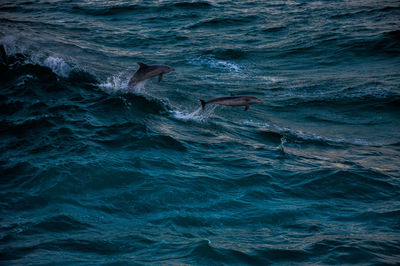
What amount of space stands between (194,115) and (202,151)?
95.2 inches

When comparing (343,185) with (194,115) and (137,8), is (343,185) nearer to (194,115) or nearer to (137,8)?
(194,115)

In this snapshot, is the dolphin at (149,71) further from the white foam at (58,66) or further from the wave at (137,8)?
→ the wave at (137,8)

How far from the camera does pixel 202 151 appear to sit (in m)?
9.95

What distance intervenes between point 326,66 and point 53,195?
12790mm

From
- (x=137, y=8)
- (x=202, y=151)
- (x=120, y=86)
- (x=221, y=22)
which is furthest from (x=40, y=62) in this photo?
(x=137, y=8)

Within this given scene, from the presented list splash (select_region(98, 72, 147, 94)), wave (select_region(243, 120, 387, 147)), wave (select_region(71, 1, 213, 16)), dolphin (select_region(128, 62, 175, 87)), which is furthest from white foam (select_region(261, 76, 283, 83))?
wave (select_region(71, 1, 213, 16))

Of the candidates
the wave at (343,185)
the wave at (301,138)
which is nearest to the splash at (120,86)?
the wave at (301,138)

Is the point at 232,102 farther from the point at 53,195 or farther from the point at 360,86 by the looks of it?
the point at 360,86

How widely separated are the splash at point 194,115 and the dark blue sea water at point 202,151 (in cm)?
6

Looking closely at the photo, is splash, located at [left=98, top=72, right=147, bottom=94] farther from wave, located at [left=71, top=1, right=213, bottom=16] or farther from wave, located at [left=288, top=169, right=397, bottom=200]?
wave, located at [left=71, top=1, right=213, bottom=16]

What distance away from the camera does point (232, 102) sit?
32.9 ft

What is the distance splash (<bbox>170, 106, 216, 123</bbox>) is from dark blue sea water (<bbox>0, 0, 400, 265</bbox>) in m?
0.06

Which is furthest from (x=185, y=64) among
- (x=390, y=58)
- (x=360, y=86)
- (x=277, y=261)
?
(x=277, y=261)

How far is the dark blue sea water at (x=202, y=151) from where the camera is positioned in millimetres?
6516
